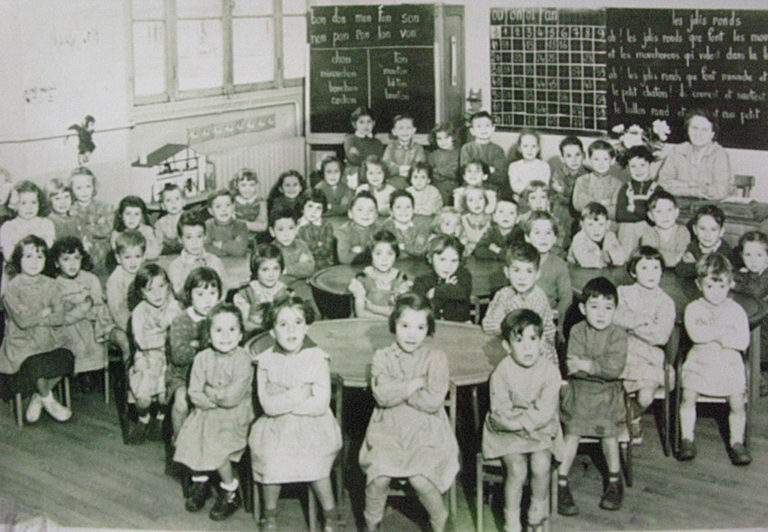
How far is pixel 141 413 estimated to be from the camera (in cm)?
389

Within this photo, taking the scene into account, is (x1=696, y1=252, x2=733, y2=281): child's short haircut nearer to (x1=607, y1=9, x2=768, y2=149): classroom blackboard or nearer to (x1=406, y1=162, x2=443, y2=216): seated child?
(x1=607, y1=9, x2=768, y2=149): classroom blackboard

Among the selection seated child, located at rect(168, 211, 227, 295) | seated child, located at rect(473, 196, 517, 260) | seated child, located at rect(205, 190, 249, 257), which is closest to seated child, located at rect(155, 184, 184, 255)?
seated child, located at rect(205, 190, 249, 257)

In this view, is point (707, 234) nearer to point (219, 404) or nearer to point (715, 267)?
point (715, 267)

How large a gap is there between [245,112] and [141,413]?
3347 millimetres

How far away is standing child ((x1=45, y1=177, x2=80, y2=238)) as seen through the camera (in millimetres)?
4656

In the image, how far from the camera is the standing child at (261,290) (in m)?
3.77

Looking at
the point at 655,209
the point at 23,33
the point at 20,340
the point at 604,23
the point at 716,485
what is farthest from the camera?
the point at 604,23

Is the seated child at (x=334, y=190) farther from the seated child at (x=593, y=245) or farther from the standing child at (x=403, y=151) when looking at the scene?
the seated child at (x=593, y=245)

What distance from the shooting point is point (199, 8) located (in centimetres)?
625

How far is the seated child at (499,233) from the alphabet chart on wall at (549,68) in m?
1.59

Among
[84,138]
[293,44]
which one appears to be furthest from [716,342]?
[293,44]

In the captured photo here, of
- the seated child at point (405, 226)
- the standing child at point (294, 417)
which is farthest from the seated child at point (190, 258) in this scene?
the standing child at point (294, 417)

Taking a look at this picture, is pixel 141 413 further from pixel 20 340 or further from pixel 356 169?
pixel 356 169

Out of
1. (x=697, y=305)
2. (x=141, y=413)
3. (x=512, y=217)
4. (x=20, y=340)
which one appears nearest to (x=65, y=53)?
(x=20, y=340)
